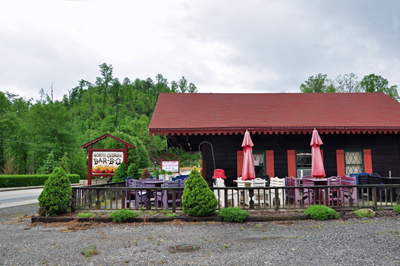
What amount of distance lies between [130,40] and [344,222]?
16.2 metres

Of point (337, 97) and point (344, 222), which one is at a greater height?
point (337, 97)

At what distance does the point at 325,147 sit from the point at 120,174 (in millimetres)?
10214

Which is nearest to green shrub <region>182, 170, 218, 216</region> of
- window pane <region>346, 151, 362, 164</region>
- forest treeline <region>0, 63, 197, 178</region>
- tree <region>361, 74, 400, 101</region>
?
window pane <region>346, 151, 362, 164</region>

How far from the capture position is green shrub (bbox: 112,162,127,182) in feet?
47.3

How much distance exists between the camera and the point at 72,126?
173 ft

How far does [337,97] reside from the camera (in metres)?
18.1

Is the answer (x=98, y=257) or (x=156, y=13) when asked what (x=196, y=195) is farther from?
(x=156, y=13)

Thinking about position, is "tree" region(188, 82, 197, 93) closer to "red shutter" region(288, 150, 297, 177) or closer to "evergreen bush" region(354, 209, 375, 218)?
"red shutter" region(288, 150, 297, 177)

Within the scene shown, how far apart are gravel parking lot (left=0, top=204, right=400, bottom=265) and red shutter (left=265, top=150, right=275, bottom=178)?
214 inches

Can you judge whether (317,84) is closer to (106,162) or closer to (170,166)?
(170,166)


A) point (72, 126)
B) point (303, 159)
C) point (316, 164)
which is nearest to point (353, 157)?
point (303, 159)

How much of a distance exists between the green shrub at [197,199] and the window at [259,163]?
5.80 meters

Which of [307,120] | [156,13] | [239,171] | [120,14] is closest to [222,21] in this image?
[156,13]

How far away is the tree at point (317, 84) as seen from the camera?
5503cm
